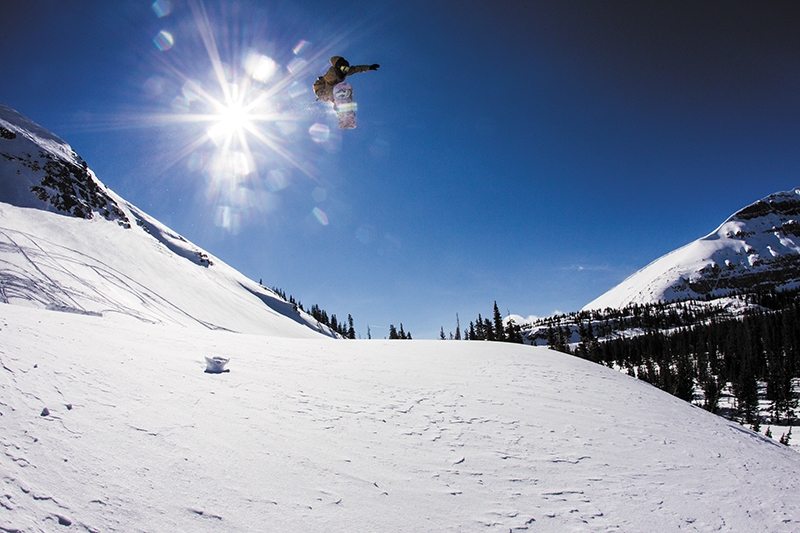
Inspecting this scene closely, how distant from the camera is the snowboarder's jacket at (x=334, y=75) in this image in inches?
320

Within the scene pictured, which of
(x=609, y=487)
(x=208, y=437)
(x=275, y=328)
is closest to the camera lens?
(x=208, y=437)

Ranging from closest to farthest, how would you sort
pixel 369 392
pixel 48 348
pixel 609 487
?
pixel 609 487 → pixel 48 348 → pixel 369 392

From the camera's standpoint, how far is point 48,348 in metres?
7.32

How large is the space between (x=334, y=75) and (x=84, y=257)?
3896cm

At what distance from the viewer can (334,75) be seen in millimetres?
8328

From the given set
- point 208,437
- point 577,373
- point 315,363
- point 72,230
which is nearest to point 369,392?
point 315,363

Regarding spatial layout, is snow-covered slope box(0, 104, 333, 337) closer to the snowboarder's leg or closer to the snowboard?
the snowboarder's leg

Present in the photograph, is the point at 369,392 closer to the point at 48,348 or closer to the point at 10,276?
the point at 48,348

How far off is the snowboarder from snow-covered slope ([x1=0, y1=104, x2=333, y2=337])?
19.0 metres

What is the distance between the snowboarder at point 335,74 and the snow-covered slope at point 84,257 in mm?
19017

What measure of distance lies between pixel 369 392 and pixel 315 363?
3.47 m

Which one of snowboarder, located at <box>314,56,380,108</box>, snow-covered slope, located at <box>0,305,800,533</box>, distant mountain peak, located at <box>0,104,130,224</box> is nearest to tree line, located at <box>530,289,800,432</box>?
snow-covered slope, located at <box>0,305,800,533</box>

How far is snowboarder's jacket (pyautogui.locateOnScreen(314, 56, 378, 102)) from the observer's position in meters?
8.14

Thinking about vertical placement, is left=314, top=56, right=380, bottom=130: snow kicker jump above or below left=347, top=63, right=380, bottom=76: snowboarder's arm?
below
